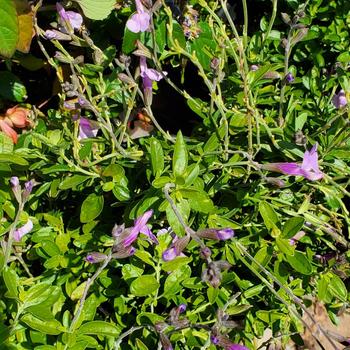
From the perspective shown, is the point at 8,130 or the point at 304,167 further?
the point at 8,130

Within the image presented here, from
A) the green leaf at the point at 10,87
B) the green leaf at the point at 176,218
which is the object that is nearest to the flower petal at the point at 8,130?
→ the green leaf at the point at 10,87

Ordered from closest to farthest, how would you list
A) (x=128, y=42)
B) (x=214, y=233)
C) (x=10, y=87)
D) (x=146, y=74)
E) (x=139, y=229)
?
(x=214, y=233), (x=139, y=229), (x=146, y=74), (x=128, y=42), (x=10, y=87)

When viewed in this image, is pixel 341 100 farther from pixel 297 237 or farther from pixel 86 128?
pixel 86 128

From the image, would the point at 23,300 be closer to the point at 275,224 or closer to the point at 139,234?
the point at 139,234

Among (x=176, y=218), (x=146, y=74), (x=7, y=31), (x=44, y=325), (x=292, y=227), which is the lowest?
(x=44, y=325)

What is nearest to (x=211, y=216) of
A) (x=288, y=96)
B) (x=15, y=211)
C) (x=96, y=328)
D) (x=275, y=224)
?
(x=275, y=224)

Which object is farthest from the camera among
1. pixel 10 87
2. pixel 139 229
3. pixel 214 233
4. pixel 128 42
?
pixel 10 87

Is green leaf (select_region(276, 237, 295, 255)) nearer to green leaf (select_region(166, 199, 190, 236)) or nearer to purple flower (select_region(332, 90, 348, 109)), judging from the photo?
green leaf (select_region(166, 199, 190, 236))

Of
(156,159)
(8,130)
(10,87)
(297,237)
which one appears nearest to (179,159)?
(156,159)
